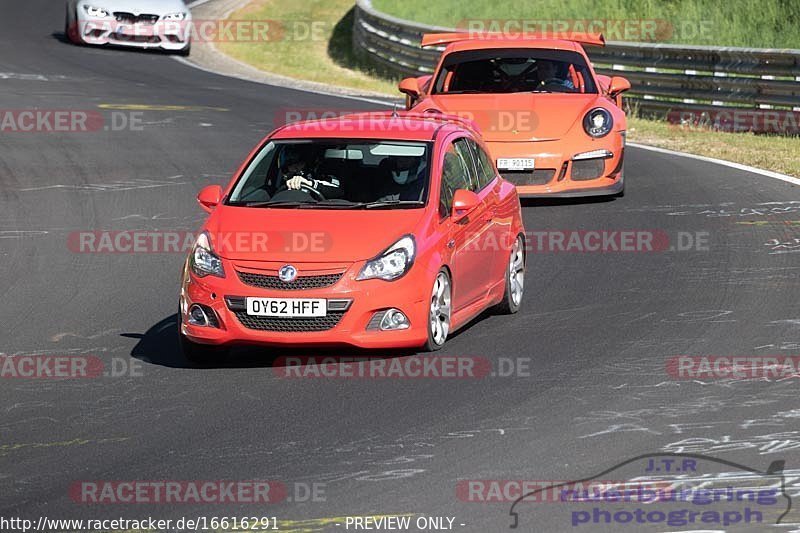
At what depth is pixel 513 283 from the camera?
11.5 meters

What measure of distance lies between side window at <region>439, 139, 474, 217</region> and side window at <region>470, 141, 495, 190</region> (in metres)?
0.16

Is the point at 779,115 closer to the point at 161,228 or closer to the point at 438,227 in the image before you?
the point at 161,228

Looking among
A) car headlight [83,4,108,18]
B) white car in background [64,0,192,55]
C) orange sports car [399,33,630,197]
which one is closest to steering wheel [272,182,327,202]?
orange sports car [399,33,630,197]

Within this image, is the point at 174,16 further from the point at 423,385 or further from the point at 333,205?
the point at 423,385

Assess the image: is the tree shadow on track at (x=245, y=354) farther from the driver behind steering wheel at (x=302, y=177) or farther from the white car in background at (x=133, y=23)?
the white car in background at (x=133, y=23)

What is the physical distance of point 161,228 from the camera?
597 inches

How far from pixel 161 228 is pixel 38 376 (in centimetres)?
559

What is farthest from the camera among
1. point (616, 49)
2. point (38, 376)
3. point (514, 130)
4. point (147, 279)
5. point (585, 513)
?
point (616, 49)

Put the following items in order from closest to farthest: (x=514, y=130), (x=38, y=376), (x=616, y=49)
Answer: (x=38, y=376) < (x=514, y=130) < (x=616, y=49)

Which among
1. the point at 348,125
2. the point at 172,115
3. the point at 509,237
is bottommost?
the point at 172,115

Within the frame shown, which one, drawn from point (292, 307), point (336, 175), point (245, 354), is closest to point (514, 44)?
point (336, 175)

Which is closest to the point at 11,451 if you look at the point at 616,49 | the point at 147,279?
the point at 147,279

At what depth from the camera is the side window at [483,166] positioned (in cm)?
1145

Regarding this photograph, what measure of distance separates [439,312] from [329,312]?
85cm
